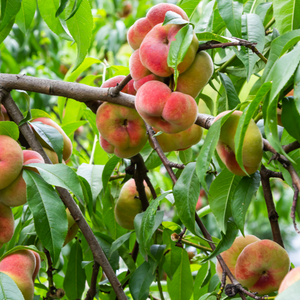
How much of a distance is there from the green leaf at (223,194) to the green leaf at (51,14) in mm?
387

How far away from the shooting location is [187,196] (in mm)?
572

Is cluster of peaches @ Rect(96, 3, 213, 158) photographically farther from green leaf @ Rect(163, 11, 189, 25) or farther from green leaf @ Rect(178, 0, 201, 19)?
green leaf @ Rect(178, 0, 201, 19)

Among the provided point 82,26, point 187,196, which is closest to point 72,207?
point 187,196

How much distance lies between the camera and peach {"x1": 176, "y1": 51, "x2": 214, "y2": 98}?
0.54 m

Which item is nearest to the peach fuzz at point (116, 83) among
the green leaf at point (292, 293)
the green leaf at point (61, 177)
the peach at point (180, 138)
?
the peach at point (180, 138)

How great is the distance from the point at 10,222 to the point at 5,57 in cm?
128

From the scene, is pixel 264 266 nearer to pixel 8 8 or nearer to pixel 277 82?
pixel 277 82

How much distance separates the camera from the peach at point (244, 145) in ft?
1.56

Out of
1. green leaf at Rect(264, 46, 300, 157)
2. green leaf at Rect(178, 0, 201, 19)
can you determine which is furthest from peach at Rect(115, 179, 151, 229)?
green leaf at Rect(264, 46, 300, 157)

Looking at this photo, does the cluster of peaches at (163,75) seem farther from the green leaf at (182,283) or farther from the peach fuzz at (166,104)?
the green leaf at (182,283)

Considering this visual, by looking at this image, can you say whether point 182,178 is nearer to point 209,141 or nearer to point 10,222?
point 209,141

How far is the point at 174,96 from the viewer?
52 cm

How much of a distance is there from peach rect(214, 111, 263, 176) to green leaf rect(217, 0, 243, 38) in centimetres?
13

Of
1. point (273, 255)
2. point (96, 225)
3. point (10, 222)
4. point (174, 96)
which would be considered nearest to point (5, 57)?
point (96, 225)
